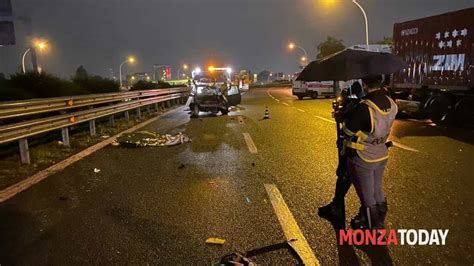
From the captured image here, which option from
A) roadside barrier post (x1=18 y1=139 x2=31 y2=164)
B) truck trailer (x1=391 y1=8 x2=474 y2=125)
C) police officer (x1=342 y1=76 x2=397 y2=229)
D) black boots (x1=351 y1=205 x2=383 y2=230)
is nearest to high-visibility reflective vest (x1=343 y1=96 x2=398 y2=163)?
police officer (x1=342 y1=76 x2=397 y2=229)

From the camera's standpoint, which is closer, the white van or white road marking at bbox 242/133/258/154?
white road marking at bbox 242/133/258/154

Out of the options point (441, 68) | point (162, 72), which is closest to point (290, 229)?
point (441, 68)

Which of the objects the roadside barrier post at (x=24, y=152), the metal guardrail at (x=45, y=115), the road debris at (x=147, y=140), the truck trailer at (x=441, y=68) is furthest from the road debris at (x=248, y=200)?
the truck trailer at (x=441, y=68)

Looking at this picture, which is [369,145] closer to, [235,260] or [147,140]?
[235,260]

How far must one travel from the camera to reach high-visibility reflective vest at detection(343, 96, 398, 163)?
12.3 ft

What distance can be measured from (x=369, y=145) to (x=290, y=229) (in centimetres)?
120

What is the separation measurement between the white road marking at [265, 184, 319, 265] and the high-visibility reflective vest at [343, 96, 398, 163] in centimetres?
103

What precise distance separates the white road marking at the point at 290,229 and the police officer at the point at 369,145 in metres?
0.64

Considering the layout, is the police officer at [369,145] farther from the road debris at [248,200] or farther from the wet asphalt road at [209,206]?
the road debris at [248,200]

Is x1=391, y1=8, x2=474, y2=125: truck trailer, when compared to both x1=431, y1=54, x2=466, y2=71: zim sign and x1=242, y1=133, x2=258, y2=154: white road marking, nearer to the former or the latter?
x1=431, y1=54, x2=466, y2=71: zim sign

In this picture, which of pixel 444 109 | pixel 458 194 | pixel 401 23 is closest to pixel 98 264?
pixel 458 194

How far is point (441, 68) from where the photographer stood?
13336 millimetres

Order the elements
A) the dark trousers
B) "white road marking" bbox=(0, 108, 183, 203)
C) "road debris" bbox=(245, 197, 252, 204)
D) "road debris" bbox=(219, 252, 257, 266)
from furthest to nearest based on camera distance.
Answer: "white road marking" bbox=(0, 108, 183, 203) → "road debris" bbox=(245, 197, 252, 204) → the dark trousers → "road debris" bbox=(219, 252, 257, 266)

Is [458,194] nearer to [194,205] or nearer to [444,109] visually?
[194,205]
